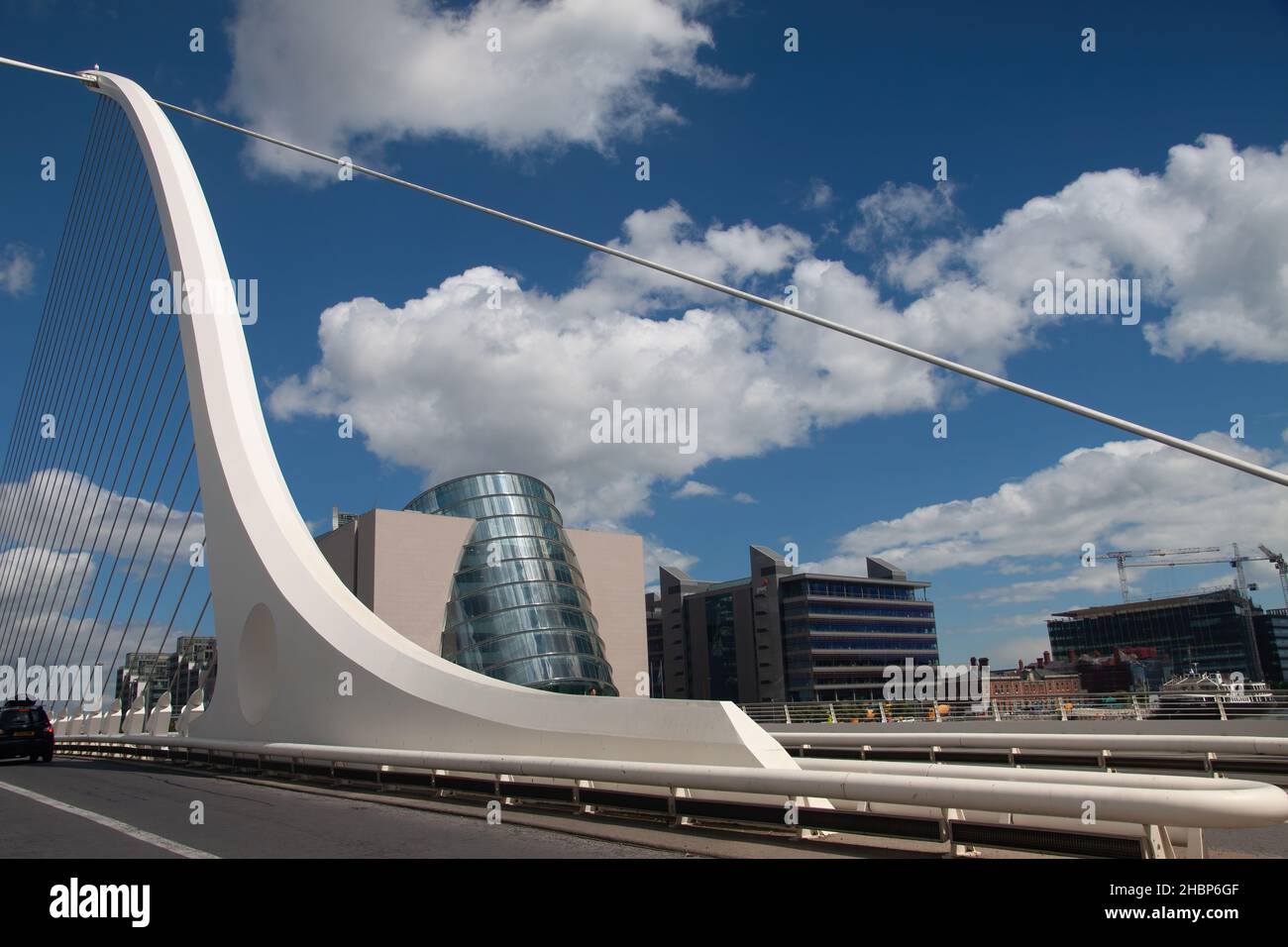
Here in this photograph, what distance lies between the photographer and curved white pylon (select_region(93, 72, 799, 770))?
11000 millimetres

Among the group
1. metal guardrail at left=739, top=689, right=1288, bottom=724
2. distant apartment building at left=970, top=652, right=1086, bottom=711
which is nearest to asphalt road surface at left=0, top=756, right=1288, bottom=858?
metal guardrail at left=739, top=689, right=1288, bottom=724

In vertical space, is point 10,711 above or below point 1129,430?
below

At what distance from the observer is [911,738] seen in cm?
1560

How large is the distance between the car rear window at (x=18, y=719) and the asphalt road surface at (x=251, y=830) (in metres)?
10.7

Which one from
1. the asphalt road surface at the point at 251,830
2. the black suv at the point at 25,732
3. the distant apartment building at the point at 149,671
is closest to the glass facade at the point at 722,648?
the distant apartment building at the point at 149,671

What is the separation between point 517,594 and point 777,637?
77055 millimetres

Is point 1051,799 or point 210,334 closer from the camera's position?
point 1051,799

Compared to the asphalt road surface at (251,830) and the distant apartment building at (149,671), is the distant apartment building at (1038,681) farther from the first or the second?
the asphalt road surface at (251,830)

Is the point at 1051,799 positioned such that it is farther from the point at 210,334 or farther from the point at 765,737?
the point at 210,334

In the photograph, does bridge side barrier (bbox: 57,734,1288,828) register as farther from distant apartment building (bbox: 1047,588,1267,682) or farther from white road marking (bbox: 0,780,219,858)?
distant apartment building (bbox: 1047,588,1267,682)

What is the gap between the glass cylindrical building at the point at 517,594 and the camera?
2018 inches

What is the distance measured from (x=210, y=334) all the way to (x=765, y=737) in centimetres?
1931
